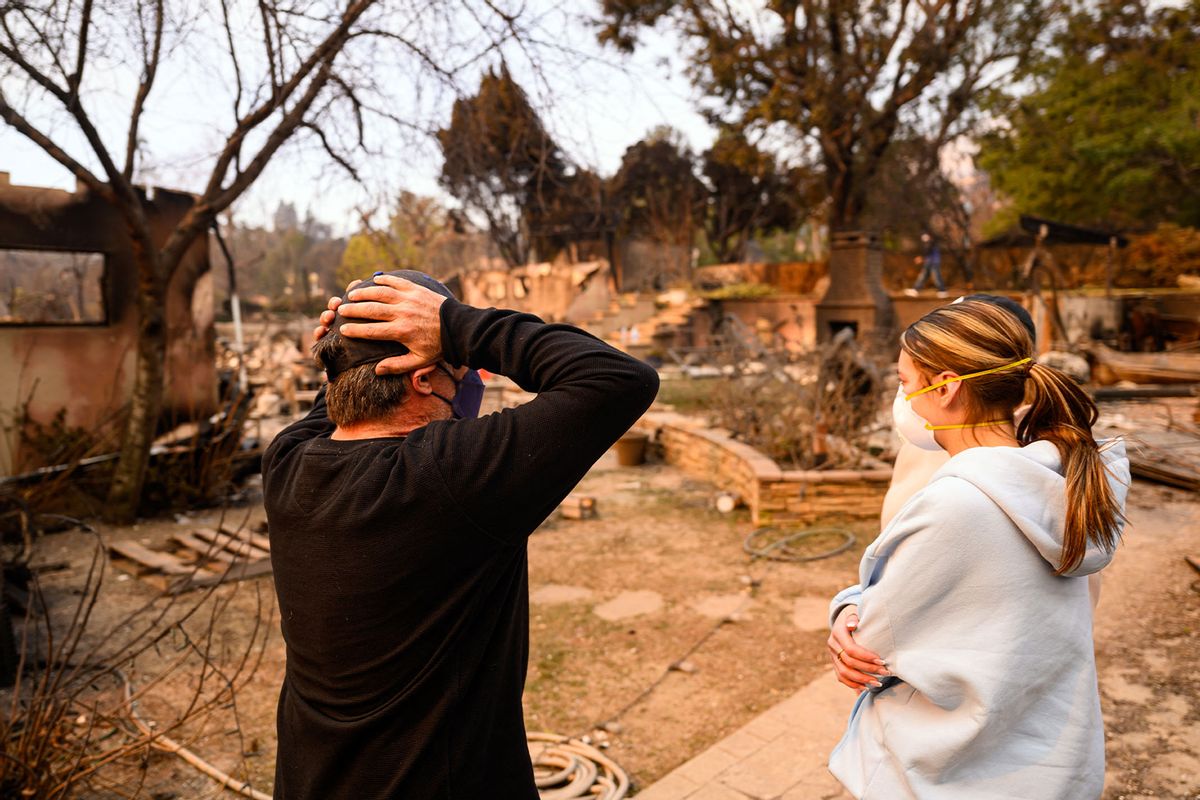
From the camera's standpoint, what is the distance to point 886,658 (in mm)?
1605

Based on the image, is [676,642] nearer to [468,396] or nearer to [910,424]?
[910,424]

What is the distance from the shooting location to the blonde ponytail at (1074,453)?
1.52 meters

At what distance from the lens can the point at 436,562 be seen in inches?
52.8

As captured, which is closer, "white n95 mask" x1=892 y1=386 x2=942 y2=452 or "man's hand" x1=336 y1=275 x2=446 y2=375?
"man's hand" x1=336 y1=275 x2=446 y2=375

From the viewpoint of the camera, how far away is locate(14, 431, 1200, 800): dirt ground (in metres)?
3.55

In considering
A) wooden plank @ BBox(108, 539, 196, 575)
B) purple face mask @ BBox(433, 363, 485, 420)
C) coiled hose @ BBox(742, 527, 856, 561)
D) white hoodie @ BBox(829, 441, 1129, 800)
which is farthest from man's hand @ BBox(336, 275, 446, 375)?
wooden plank @ BBox(108, 539, 196, 575)

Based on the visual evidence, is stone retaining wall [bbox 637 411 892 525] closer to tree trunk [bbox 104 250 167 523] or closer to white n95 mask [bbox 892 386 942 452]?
white n95 mask [bbox 892 386 942 452]

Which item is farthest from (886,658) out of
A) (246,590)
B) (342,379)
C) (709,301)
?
(709,301)

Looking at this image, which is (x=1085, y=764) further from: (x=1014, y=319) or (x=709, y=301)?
(x=709, y=301)

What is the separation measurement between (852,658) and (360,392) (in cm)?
111

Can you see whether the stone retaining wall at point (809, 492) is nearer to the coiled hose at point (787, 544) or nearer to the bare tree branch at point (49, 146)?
the coiled hose at point (787, 544)

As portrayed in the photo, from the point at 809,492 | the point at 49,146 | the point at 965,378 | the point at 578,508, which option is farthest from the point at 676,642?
the point at 49,146

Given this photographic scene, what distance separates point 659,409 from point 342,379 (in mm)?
10904

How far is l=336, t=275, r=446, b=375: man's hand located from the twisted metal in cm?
234
